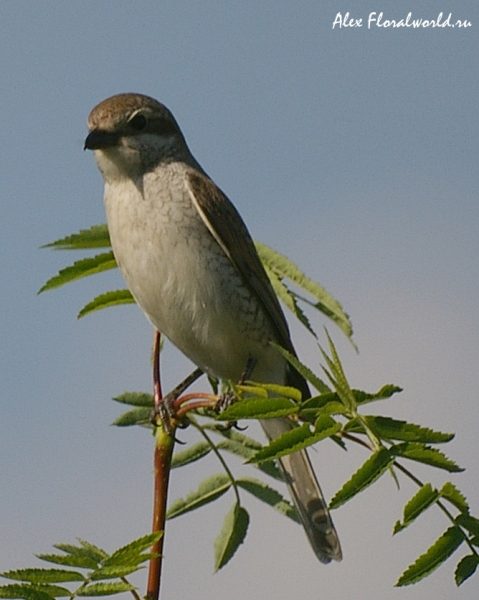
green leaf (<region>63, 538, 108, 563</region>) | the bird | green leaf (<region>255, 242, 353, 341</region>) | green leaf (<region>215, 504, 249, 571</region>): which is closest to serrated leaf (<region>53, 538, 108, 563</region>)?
green leaf (<region>63, 538, 108, 563</region>)

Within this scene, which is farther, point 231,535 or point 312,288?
point 312,288

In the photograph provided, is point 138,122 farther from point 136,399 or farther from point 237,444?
point 237,444

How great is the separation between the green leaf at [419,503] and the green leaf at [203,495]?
1.18m

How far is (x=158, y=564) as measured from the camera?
2.72 metres

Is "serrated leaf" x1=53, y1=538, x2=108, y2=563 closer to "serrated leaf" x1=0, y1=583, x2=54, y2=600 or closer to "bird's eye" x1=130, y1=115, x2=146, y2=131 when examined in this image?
"serrated leaf" x1=0, y1=583, x2=54, y2=600

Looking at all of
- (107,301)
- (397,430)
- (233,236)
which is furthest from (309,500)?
(397,430)

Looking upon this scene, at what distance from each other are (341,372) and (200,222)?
214cm

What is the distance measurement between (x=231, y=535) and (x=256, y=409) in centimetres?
113

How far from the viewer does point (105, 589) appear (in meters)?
2.67

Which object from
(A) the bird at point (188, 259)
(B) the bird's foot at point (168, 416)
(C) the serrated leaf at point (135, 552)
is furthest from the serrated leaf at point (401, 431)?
(A) the bird at point (188, 259)

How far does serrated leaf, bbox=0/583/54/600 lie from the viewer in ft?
8.43

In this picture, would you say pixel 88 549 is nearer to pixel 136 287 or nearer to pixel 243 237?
pixel 136 287

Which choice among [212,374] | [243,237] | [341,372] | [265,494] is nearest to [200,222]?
[243,237]

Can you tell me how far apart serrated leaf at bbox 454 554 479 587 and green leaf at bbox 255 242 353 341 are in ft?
3.69
